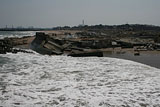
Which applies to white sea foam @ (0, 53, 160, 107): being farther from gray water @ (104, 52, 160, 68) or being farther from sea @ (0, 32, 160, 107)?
gray water @ (104, 52, 160, 68)

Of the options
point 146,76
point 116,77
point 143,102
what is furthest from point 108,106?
point 146,76

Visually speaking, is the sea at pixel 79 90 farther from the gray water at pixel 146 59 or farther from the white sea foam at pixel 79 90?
the gray water at pixel 146 59

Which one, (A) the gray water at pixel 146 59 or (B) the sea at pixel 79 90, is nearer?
(B) the sea at pixel 79 90

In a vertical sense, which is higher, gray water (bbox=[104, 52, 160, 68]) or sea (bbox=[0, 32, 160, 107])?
gray water (bbox=[104, 52, 160, 68])

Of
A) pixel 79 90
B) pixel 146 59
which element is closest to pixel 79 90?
pixel 79 90

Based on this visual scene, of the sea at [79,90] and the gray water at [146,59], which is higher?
the gray water at [146,59]

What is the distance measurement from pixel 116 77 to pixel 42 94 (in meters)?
5.61

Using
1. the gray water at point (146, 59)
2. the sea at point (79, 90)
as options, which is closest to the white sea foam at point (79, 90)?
the sea at point (79, 90)

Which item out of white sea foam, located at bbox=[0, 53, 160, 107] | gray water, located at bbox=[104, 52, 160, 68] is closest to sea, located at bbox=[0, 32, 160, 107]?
white sea foam, located at bbox=[0, 53, 160, 107]

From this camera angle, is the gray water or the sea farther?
the gray water

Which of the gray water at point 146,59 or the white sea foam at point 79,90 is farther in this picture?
the gray water at point 146,59

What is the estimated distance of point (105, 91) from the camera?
9852 mm

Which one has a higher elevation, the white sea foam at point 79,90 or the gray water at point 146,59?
the gray water at point 146,59

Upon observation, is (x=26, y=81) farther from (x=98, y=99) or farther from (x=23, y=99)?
(x=98, y=99)
